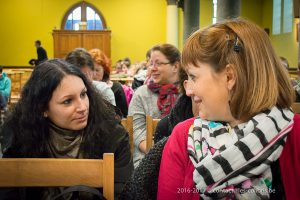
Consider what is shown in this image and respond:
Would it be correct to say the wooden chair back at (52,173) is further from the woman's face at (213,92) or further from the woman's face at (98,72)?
the woman's face at (98,72)

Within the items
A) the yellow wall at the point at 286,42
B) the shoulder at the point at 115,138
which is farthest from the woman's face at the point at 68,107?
the yellow wall at the point at 286,42

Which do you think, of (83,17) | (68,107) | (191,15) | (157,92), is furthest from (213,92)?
(83,17)

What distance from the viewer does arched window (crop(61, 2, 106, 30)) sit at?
63.4ft

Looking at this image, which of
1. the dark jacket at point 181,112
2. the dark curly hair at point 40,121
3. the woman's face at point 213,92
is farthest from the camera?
the dark jacket at point 181,112

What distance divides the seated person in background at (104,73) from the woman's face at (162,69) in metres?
1.01

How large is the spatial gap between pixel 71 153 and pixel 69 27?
18.1m

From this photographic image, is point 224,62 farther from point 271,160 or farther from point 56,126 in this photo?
point 56,126

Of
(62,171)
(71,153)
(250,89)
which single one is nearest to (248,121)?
(250,89)

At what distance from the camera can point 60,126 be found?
2062mm

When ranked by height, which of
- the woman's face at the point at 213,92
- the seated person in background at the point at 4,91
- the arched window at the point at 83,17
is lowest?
the seated person in background at the point at 4,91

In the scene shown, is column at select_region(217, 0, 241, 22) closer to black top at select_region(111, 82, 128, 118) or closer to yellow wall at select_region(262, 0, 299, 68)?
black top at select_region(111, 82, 128, 118)

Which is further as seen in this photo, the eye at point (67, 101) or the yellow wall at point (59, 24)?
the yellow wall at point (59, 24)

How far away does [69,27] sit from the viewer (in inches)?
762

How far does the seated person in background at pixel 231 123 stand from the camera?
50.9 inches
